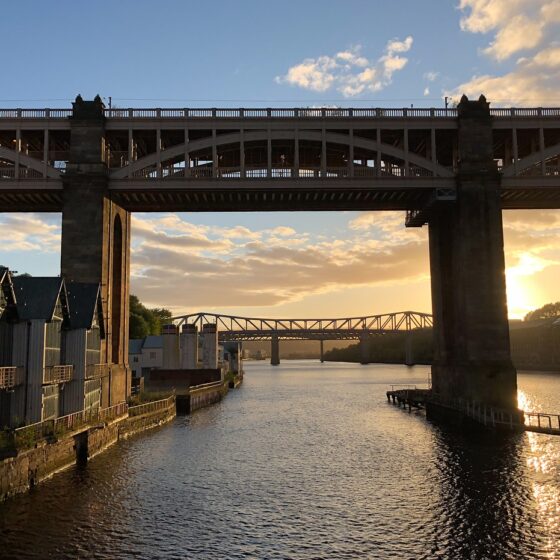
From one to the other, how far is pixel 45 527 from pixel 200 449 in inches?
855

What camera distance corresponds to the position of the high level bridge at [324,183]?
59.6 m

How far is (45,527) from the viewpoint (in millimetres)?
26219

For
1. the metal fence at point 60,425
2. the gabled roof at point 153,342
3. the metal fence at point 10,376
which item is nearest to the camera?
the metal fence at point 60,425

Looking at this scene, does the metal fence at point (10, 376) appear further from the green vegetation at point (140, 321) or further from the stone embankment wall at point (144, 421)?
the green vegetation at point (140, 321)

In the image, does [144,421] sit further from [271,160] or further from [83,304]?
[271,160]

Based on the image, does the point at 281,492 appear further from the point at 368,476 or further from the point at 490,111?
the point at 490,111

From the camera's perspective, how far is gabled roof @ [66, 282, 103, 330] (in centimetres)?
4594

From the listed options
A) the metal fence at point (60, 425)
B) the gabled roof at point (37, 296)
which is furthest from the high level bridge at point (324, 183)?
the gabled roof at point (37, 296)

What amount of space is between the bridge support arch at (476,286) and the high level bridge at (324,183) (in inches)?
4.4

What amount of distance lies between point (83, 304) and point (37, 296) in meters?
7.48

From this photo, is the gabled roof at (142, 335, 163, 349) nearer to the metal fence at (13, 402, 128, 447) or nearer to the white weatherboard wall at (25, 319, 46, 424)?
the metal fence at (13, 402, 128, 447)

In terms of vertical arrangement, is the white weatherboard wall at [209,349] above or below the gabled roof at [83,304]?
below

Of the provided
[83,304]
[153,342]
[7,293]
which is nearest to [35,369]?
[7,293]

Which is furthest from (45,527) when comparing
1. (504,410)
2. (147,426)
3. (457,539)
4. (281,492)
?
(504,410)
